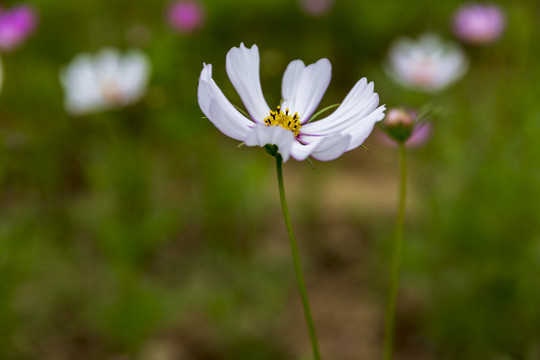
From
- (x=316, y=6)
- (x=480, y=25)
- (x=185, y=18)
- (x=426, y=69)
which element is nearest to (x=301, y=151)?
(x=426, y=69)

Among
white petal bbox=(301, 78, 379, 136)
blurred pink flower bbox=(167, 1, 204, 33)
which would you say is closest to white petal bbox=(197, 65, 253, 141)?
white petal bbox=(301, 78, 379, 136)

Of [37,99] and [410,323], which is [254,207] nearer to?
[410,323]

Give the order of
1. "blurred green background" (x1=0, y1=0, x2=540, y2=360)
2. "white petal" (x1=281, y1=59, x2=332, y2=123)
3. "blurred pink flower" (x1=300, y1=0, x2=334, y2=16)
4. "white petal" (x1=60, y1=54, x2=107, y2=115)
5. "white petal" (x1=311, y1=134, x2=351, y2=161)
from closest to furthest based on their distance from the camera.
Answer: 1. "white petal" (x1=311, y1=134, x2=351, y2=161)
2. "white petal" (x1=281, y1=59, x2=332, y2=123)
3. "blurred green background" (x1=0, y1=0, x2=540, y2=360)
4. "white petal" (x1=60, y1=54, x2=107, y2=115)
5. "blurred pink flower" (x1=300, y1=0, x2=334, y2=16)

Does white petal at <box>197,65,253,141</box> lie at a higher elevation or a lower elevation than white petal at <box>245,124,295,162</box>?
higher

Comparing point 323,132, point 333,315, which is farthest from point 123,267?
point 323,132

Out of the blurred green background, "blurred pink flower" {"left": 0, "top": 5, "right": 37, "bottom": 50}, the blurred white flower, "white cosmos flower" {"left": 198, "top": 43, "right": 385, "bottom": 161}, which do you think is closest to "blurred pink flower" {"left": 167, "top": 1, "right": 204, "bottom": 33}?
the blurred green background

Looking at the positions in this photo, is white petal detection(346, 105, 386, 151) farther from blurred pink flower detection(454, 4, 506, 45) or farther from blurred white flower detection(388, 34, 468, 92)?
blurred pink flower detection(454, 4, 506, 45)

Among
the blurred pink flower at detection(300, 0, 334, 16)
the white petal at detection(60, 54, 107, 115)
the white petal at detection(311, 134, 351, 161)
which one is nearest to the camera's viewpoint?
the white petal at detection(311, 134, 351, 161)

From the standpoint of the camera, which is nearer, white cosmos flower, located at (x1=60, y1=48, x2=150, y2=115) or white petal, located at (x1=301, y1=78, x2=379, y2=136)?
white petal, located at (x1=301, y1=78, x2=379, y2=136)

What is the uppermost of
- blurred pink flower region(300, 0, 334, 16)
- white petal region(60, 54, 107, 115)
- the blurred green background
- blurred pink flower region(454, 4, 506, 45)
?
blurred pink flower region(300, 0, 334, 16)

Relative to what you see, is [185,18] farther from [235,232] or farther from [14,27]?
[235,232]
